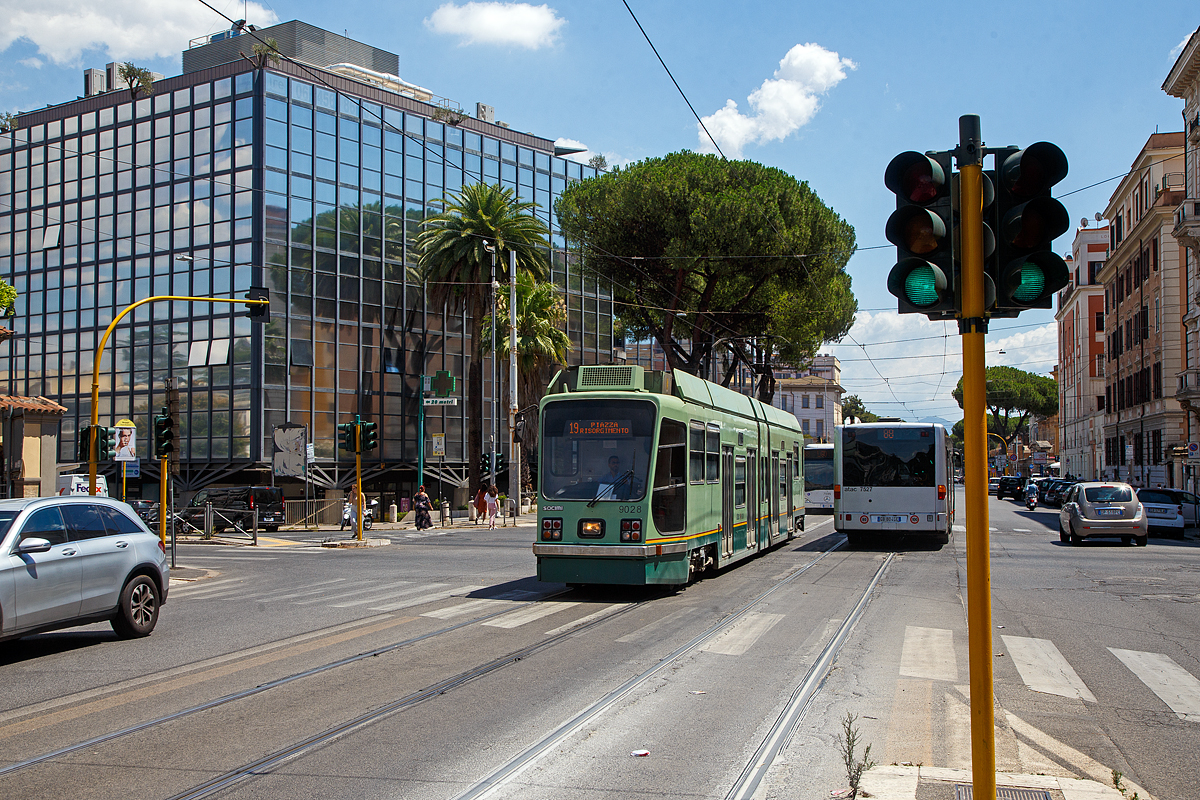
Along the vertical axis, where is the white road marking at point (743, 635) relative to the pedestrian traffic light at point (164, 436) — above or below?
below

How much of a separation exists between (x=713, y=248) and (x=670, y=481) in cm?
2544

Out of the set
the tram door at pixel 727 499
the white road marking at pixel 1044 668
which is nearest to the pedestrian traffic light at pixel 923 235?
the white road marking at pixel 1044 668

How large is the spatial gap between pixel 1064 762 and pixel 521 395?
44782 millimetres

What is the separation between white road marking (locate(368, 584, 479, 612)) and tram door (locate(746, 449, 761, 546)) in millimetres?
5448

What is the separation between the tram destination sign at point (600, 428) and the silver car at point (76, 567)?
5380 mm

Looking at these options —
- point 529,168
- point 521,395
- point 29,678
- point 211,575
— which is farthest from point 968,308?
point 529,168

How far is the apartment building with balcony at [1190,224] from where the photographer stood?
42250 millimetres

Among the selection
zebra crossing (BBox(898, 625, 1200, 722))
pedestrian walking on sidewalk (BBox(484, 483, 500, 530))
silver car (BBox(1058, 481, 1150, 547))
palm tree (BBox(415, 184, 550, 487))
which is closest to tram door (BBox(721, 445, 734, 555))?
zebra crossing (BBox(898, 625, 1200, 722))

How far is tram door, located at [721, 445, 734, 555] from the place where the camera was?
16422 millimetres

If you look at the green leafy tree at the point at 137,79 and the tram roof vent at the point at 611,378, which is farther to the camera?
the green leafy tree at the point at 137,79

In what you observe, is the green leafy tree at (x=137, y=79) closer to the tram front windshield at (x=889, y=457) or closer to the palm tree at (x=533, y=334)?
the palm tree at (x=533, y=334)

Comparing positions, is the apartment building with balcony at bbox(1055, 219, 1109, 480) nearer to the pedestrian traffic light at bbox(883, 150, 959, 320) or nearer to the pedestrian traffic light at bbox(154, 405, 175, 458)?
the pedestrian traffic light at bbox(154, 405, 175, 458)

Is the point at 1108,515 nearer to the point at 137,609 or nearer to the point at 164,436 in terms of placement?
the point at 164,436

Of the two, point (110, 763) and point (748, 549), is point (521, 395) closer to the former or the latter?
point (748, 549)
